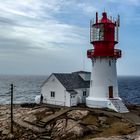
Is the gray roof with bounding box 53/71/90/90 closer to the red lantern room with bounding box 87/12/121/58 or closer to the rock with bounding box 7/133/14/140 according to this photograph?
the red lantern room with bounding box 87/12/121/58

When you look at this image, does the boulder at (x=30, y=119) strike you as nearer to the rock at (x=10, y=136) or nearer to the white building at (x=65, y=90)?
the rock at (x=10, y=136)

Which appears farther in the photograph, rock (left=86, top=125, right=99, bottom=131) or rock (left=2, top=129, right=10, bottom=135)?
rock (left=2, top=129, right=10, bottom=135)

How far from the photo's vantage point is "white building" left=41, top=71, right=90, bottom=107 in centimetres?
3700

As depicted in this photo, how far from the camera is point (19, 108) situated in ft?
123

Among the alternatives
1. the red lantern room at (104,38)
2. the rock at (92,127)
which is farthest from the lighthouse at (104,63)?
the rock at (92,127)

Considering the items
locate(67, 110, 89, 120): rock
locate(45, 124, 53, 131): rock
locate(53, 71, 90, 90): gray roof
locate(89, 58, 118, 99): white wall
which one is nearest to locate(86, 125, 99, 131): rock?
locate(67, 110, 89, 120): rock

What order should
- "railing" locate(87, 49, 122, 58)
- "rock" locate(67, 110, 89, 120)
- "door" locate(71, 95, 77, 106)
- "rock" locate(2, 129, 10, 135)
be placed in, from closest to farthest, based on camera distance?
"rock" locate(2, 129, 10, 135) < "rock" locate(67, 110, 89, 120) < "railing" locate(87, 49, 122, 58) < "door" locate(71, 95, 77, 106)

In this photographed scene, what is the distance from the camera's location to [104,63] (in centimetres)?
3609

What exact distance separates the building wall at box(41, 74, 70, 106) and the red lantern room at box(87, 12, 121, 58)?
581 centimetres

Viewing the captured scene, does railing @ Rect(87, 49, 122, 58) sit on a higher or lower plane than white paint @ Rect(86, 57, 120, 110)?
higher

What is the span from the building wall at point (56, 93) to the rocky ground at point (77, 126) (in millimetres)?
3162

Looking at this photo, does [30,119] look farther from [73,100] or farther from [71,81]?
[71,81]

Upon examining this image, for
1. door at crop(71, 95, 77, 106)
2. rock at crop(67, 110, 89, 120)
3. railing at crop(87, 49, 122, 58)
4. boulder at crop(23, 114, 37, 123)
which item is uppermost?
railing at crop(87, 49, 122, 58)

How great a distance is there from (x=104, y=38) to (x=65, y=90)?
8265mm
